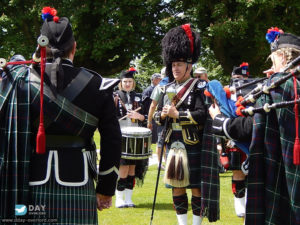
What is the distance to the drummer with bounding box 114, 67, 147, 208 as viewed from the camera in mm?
6797

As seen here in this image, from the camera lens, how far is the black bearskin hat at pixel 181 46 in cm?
497

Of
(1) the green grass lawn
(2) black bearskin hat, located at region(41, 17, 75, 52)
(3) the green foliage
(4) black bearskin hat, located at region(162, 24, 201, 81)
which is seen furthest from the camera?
(3) the green foliage

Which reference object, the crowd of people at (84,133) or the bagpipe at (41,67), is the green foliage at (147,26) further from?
the bagpipe at (41,67)

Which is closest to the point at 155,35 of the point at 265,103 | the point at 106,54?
the point at 106,54

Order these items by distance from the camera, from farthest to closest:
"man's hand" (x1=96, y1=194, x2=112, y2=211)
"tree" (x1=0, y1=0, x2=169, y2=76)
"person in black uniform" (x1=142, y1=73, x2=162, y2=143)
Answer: "tree" (x1=0, y1=0, x2=169, y2=76) → "person in black uniform" (x1=142, y1=73, x2=162, y2=143) → "man's hand" (x1=96, y1=194, x2=112, y2=211)

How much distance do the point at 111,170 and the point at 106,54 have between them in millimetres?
16156

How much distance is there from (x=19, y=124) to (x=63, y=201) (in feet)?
1.76

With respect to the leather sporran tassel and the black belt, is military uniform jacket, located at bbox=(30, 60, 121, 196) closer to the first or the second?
the black belt

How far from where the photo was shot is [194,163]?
4.96 meters

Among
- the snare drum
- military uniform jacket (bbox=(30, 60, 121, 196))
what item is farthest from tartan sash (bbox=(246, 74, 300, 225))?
the snare drum

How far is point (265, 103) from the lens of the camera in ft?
9.71

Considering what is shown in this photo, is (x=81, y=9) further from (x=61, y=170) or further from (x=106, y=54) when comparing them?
(x=61, y=170)

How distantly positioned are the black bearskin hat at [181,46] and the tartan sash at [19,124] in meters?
2.35

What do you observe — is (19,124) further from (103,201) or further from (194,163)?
(194,163)
